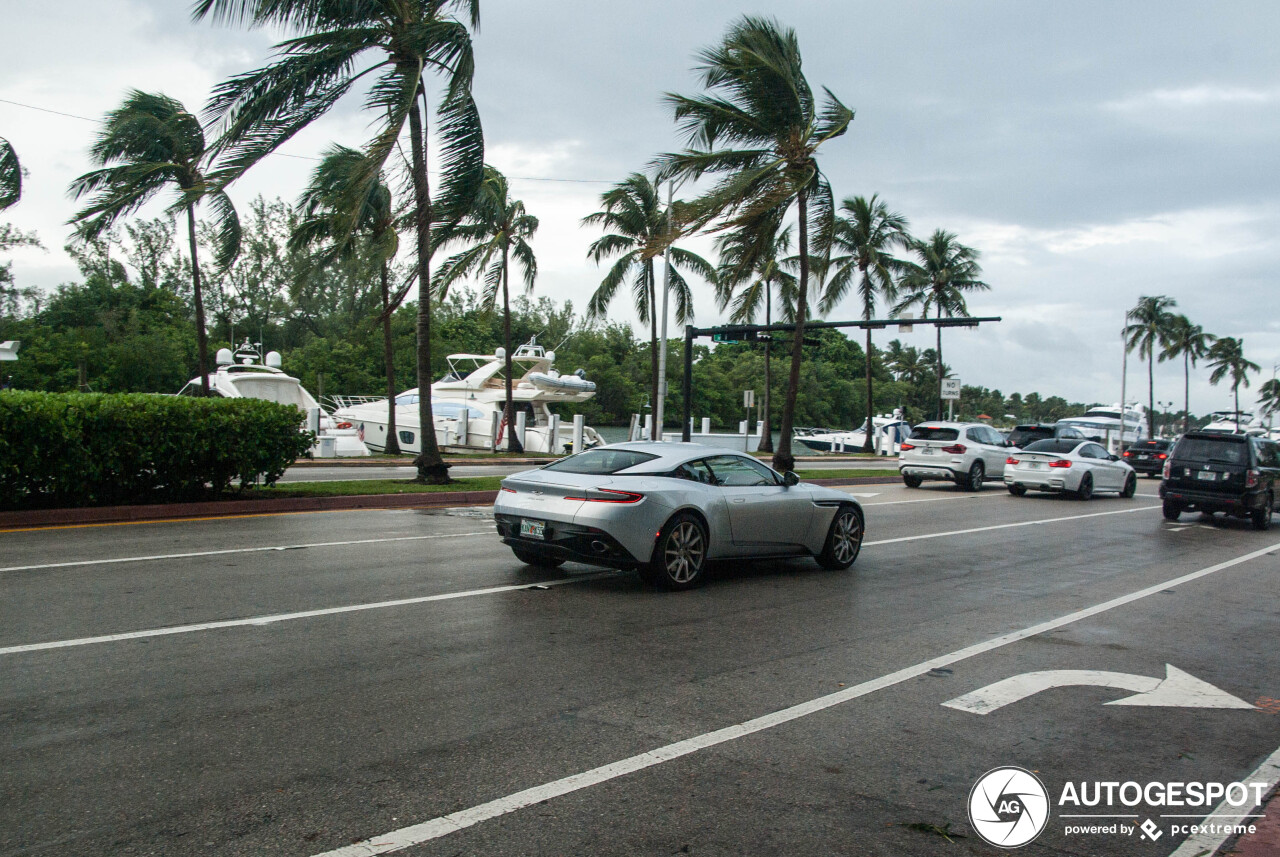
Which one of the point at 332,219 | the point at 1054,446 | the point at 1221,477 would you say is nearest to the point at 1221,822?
the point at 1221,477

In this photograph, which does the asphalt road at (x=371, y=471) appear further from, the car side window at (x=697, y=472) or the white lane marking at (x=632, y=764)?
the white lane marking at (x=632, y=764)

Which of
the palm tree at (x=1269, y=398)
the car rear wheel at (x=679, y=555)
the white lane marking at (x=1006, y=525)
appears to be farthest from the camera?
the palm tree at (x=1269, y=398)

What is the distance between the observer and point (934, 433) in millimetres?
24828

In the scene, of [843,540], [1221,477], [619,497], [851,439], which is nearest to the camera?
[619,497]

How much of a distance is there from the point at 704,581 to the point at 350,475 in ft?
49.1

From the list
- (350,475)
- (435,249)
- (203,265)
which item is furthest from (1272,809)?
(203,265)

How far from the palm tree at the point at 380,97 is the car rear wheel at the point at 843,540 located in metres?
9.22

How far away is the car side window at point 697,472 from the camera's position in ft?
29.8

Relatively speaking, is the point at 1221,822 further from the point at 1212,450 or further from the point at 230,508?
the point at 1212,450

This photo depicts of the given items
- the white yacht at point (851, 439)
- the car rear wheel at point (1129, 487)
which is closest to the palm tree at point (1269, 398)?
the white yacht at point (851, 439)

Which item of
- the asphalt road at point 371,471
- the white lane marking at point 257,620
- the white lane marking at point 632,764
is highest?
the asphalt road at point 371,471

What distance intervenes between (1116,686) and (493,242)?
1968 cm

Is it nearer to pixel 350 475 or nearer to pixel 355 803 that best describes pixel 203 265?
pixel 350 475

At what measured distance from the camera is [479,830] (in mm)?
3611
